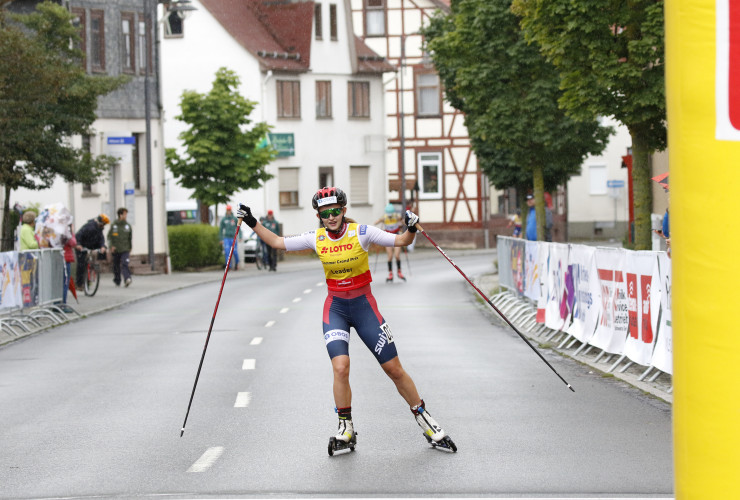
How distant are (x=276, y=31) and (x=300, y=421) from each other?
50348mm


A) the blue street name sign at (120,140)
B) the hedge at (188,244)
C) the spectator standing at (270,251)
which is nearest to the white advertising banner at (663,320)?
the blue street name sign at (120,140)

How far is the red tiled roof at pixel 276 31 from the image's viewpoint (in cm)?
5659

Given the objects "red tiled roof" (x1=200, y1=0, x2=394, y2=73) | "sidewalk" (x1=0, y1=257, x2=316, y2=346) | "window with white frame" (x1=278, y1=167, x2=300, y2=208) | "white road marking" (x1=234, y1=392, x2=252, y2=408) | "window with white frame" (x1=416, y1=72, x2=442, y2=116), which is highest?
"red tiled roof" (x1=200, y1=0, x2=394, y2=73)

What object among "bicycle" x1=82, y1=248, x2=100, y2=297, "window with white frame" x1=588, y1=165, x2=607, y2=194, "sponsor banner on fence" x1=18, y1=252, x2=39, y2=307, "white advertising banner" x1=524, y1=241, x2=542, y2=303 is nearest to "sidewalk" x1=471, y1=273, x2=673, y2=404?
"white advertising banner" x1=524, y1=241, x2=542, y2=303

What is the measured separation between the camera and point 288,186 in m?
58.1

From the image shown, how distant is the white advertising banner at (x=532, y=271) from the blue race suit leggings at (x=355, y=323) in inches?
408

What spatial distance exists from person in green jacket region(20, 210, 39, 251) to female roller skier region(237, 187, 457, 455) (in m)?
14.8

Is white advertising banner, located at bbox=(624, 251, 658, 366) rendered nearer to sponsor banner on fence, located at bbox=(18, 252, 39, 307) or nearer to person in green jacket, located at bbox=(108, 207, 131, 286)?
sponsor banner on fence, located at bbox=(18, 252, 39, 307)

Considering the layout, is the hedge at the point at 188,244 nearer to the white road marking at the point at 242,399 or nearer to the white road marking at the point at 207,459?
the white road marking at the point at 242,399

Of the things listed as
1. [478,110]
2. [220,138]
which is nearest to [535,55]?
[478,110]

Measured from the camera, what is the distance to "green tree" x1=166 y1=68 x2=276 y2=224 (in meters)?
44.2

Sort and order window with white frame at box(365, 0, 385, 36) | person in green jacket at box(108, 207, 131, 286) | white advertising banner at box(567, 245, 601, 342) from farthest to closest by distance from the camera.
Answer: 1. window with white frame at box(365, 0, 385, 36)
2. person in green jacket at box(108, 207, 131, 286)
3. white advertising banner at box(567, 245, 601, 342)

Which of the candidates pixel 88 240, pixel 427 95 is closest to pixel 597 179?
pixel 427 95

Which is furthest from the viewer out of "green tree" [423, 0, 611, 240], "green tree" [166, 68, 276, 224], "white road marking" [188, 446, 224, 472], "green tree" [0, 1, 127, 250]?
"green tree" [166, 68, 276, 224]
